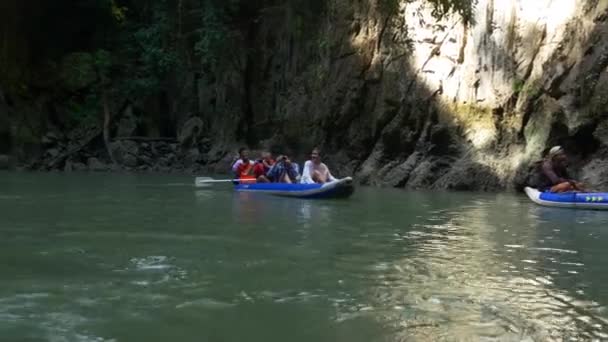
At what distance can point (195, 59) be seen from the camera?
28188 millimetres

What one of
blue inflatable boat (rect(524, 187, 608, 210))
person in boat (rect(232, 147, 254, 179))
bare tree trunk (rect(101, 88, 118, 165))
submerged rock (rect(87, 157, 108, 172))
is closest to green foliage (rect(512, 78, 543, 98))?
blue inflatable boat (rect(524, 187, 608, 210))

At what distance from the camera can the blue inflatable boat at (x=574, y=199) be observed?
12081 mm

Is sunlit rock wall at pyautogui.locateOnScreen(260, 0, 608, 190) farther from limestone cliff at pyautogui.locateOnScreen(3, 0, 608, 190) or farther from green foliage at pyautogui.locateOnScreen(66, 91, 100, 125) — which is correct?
green foliage at pyautogui.locateOnScreen(66, 91, 100, 125)

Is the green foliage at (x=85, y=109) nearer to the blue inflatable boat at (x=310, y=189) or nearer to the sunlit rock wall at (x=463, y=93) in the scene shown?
the sunlit rock wall at (x=463, y=93)

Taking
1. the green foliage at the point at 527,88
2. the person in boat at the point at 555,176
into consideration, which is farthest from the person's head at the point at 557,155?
the green foliage at the point at 527,88

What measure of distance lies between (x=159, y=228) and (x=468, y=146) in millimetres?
10778

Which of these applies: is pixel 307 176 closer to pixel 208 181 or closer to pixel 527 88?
pixel 208 181

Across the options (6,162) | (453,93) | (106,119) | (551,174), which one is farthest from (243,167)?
(6,162)

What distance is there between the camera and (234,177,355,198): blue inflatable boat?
1317 centimetres

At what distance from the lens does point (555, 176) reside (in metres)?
13.1

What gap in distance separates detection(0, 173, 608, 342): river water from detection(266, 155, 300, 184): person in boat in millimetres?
4191

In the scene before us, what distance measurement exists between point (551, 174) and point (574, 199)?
0.86 meters

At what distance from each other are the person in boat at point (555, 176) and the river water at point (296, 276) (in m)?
1.98

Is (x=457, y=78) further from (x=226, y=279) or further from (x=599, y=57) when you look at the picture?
(x=226, y=279)
